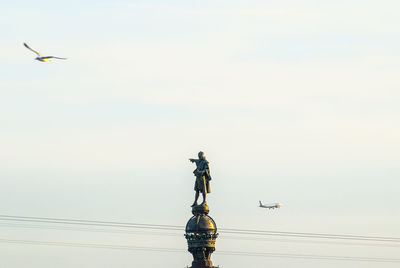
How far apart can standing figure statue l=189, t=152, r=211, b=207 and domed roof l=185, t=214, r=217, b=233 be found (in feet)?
4.30

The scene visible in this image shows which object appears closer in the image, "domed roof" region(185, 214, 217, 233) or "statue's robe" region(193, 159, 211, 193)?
"domed roof" region(185, 214, 217, 233)

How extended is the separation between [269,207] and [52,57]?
37.2 meters

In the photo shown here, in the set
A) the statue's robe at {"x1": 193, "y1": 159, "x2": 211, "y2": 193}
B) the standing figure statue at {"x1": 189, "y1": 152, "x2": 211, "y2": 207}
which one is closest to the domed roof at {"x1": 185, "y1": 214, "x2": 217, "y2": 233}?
the standing figure statue at {"x1": 189, "y1": 152, "x2": 211, "y2": 207}

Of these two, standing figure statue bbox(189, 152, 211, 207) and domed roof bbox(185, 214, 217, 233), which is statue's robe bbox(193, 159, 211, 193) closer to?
standing figure statue bbox(189, 152, 211, 207)

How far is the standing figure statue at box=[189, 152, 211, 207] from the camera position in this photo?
9844cm

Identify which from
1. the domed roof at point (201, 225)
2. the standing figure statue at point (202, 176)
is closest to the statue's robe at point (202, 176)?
the standing figure statue at point (202, 176)

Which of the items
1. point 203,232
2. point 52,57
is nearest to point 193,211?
point 203,232

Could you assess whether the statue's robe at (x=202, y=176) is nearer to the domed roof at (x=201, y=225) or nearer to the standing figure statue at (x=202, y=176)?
the standing figure statue at (x=202, y=176)

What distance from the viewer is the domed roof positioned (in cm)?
9731

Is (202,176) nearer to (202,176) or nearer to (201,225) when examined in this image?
(202,176)

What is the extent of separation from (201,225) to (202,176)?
408 cm

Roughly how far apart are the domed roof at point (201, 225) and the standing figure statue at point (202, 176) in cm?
131

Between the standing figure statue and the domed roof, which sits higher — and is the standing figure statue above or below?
above

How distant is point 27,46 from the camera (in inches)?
3777
